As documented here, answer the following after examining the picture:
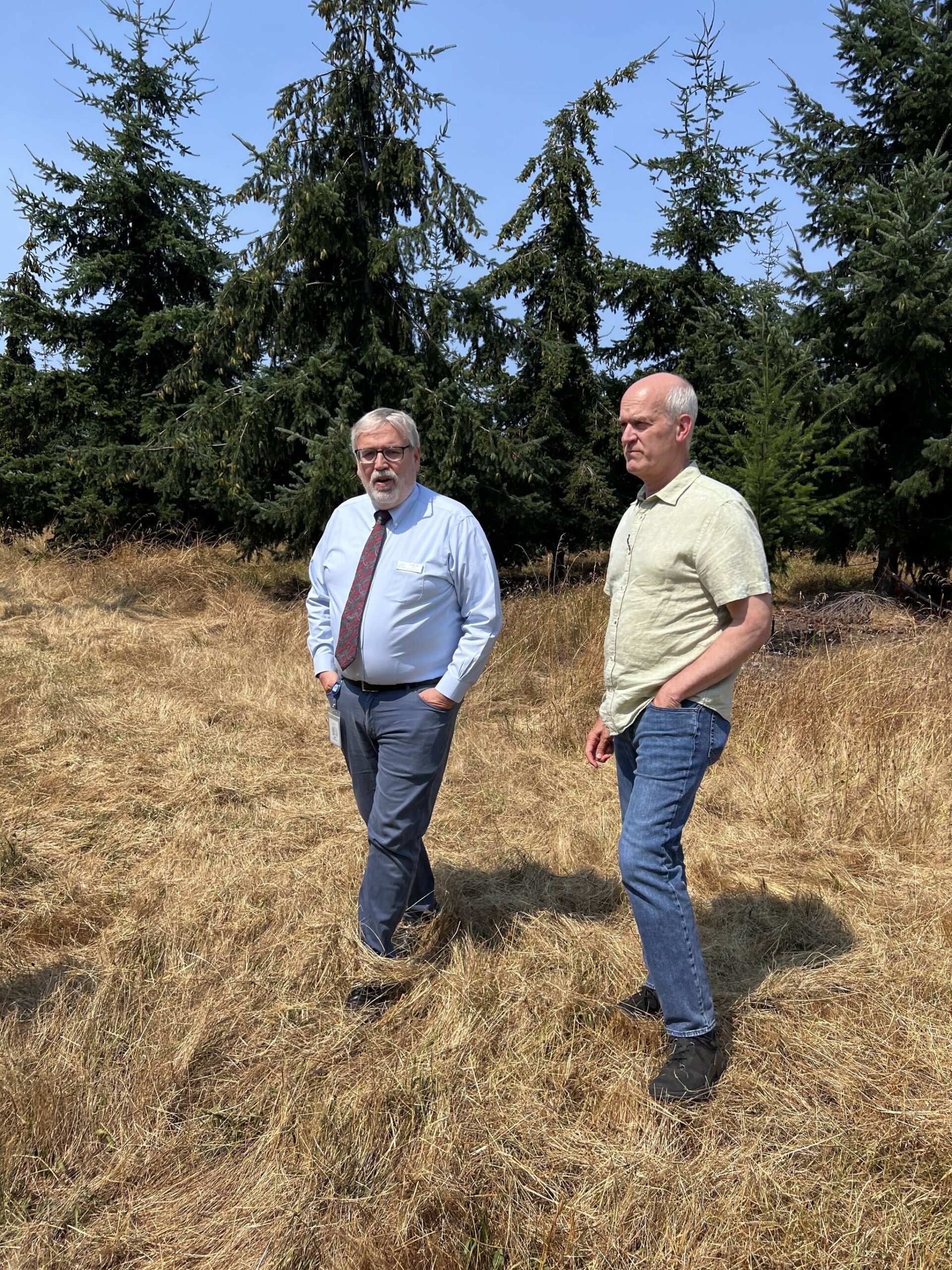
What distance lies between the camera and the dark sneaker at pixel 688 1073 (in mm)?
2533

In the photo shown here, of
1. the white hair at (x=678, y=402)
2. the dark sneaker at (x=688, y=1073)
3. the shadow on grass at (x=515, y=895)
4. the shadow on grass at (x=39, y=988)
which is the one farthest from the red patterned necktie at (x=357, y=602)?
the dark sneaker at (x=688, y=1073)

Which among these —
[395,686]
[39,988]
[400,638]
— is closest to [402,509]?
[400,638]

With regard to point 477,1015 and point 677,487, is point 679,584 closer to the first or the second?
point 677,487

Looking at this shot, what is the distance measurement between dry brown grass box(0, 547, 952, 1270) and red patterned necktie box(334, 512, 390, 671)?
1.12 m

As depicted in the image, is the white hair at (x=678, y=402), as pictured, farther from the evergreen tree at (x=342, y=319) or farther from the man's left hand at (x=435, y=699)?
the evergreen tree at (x=342, y=319)

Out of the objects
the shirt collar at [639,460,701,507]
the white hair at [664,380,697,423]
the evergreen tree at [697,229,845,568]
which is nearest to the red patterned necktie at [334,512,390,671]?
the shirt collar at [639,460,701,507]

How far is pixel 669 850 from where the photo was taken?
2.53 metres

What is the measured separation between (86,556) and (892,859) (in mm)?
11724

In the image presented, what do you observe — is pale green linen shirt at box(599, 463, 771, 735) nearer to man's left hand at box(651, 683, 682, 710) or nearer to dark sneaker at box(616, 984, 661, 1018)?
man's left hand at box(651, 683, 682, 710)

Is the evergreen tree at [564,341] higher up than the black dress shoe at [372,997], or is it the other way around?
the evergreen tree at [564,341]

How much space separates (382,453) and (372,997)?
6.16 feet

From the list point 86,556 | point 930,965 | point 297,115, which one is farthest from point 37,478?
point 930,965

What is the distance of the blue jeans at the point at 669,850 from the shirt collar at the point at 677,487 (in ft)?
1.92

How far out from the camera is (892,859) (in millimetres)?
4109
